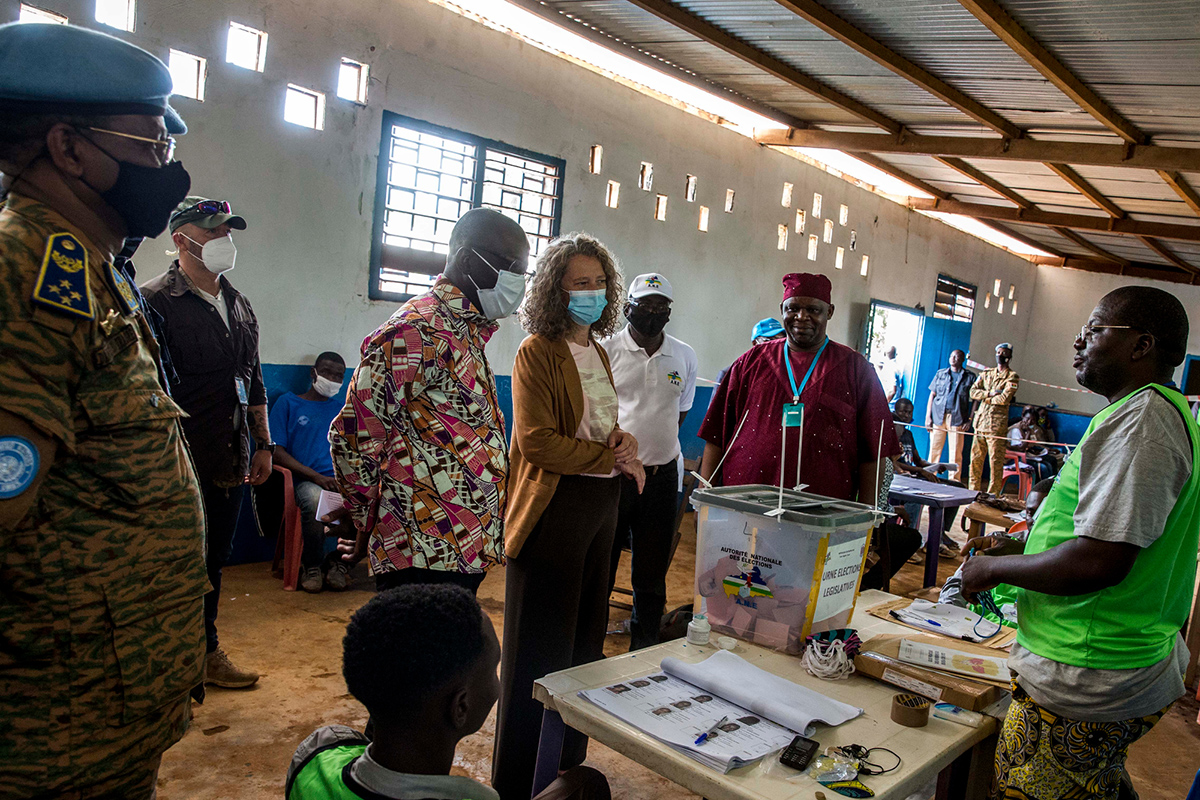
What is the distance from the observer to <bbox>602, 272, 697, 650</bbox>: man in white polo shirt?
12.0 feet

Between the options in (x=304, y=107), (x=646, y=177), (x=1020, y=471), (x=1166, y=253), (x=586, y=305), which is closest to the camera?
(x=586, y=305)

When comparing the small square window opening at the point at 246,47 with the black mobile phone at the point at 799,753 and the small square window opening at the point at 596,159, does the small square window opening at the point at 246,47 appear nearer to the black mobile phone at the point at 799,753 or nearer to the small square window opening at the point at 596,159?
the small square window opening at the point at 596,159

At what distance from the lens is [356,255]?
499 centimetres

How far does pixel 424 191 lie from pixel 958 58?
3.85 m

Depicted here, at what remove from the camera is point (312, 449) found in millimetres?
4703

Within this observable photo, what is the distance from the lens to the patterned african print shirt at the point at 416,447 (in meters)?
1.96

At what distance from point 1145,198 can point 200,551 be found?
11.2 m

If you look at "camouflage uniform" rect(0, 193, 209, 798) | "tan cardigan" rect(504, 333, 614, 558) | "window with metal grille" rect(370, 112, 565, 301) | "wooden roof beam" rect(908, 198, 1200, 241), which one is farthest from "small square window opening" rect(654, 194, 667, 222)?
"camouflage uniform" rect(0, 193, 209, 798)

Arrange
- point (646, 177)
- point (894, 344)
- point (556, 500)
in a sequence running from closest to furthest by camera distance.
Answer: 1. point (556, 500)
2. point (646, 177)
3. point (894, 344)

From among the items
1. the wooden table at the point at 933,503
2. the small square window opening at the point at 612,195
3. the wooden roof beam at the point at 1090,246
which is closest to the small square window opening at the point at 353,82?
the small square window opening at the point at 612,195

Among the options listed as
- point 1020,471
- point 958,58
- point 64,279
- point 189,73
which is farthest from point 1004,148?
point 64,279

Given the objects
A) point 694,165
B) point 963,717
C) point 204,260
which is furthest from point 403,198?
point 963,717

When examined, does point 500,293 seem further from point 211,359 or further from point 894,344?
point 894,344

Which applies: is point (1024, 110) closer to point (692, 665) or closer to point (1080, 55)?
point (1080, 55)
